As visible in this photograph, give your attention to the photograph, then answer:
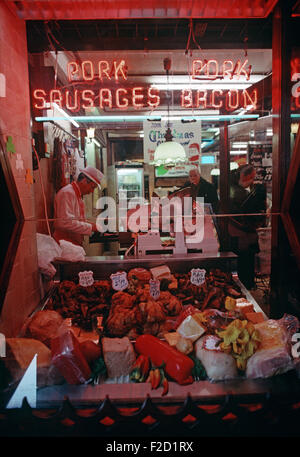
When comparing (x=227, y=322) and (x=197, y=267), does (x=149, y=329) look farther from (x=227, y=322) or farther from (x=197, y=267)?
(x=197, y=267)

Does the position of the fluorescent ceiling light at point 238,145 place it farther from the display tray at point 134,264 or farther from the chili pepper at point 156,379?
the chili pepper at point 156,379

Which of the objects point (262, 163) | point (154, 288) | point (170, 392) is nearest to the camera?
point (170, 392)

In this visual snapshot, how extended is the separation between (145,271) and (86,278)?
1.73 feet

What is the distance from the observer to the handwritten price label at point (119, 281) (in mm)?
2719

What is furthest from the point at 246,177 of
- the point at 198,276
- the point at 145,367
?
the point at 145,367

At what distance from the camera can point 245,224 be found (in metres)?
4.53

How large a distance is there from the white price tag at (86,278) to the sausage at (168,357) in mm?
870

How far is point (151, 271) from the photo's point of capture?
2943 mm

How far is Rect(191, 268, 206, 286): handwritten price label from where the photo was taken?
2840mm

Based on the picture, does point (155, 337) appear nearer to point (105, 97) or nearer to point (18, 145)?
point (18, 145)

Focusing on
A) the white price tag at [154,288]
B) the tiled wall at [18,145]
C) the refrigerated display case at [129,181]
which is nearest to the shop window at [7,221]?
the tiled wall at [18,145]

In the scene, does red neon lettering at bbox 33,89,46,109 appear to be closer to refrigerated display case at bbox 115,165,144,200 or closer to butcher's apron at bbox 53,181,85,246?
butcher's apron at bbox 53,181,85,246

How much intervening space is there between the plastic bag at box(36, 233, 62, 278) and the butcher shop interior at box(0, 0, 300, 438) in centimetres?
1
